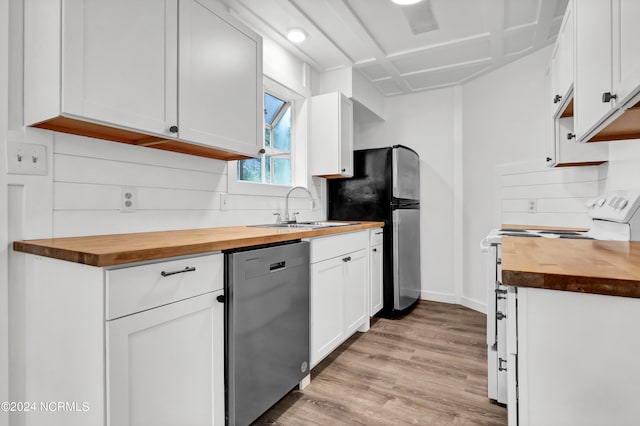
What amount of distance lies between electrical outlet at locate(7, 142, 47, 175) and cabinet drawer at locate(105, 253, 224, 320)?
2.28ft

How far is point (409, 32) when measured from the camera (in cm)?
267

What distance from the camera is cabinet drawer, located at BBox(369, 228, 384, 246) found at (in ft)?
9.70

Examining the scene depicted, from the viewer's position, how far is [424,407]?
69.2 inches

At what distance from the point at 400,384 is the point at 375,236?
1.33 m

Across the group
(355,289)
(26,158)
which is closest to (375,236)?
(355,289)

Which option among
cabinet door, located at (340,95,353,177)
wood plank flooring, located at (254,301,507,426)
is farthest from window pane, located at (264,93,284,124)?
wood plank flooring, located at (254,301,507,426)

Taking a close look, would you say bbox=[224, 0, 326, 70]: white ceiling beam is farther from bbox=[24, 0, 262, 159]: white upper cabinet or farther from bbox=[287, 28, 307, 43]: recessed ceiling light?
bbox=[24, 0, 262, 159]: white upper cabinet

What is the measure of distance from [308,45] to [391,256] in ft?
6.53

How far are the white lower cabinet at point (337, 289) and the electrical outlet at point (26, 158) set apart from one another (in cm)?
132

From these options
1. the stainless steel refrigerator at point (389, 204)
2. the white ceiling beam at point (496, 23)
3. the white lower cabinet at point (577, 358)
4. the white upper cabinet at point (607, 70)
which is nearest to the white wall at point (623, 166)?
the white upper cabinet at point (607, 70)

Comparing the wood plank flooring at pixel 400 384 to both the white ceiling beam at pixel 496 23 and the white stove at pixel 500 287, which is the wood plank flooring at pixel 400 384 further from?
the white ceiling beam at pixel 496 23

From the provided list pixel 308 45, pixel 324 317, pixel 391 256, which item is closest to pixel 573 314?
pixel 324 317

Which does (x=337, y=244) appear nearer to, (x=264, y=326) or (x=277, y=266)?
(x=277, y=266)

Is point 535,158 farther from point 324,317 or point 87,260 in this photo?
point 87,260
